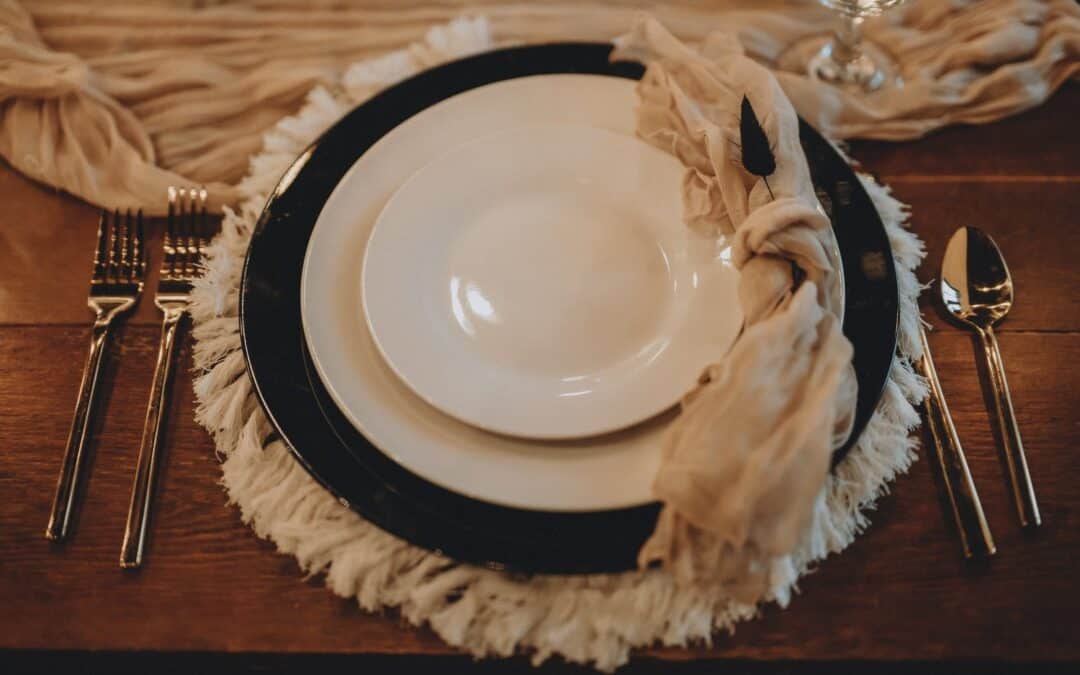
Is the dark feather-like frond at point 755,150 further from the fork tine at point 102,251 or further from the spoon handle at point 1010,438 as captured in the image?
the fork tine at point 102,251

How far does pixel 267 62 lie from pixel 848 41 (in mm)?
552

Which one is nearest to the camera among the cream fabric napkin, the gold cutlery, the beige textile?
the cream fabric napkin

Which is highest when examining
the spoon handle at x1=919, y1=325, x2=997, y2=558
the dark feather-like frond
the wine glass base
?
the dark feather-like frond

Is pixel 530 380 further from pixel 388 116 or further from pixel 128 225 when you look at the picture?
pixel 128 225

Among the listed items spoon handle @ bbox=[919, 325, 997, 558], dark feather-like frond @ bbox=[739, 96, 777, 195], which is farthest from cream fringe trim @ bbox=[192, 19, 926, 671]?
dark feather-like frond @ bbox=[739, 96, 777, 195]

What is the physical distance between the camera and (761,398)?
438 mm

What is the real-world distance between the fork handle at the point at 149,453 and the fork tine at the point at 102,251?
7 centimetres

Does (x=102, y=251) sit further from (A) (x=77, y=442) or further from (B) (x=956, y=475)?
(B) (x=956, y=475)

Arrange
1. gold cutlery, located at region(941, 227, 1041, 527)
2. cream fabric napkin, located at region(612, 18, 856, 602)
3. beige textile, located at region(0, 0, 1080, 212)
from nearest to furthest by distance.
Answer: cream fabric napkin, located at region(612, 18, 856, 602)
gold cutlery, located at region(941, 227, 1041, 527)
beige textile, located at region(0, 0, 1080, 212)

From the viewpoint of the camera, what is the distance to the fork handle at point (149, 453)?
0.50 meters

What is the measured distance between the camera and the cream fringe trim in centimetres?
45

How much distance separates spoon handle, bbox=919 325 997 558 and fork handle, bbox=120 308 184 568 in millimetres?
530

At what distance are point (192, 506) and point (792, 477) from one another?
39cm

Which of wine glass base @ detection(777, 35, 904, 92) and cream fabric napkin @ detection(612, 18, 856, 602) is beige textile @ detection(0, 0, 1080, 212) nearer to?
wine glass base @ detection(777, 35, 904, 92)
